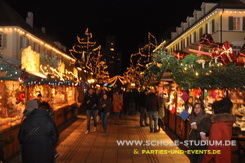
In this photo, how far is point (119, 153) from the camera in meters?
8.82

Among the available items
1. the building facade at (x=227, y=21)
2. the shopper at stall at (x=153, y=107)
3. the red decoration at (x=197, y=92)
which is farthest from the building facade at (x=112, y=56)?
the red decoration at (x=197, y=92)

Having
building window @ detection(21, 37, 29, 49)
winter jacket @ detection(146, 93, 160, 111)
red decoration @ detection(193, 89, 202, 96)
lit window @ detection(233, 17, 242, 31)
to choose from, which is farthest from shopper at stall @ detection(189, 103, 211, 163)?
lit window @ detection(233, 17, 242, 31)

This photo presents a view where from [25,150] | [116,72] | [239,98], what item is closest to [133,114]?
[239,98]

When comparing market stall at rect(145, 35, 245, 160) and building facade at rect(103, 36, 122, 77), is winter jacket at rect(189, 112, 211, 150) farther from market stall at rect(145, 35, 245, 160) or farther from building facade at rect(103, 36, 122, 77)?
building facade at rect(103, 36, 122, 77)

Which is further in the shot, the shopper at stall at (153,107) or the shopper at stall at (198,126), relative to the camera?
the shopper at stall at (153,107)

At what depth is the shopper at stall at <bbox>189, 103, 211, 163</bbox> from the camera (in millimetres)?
5684

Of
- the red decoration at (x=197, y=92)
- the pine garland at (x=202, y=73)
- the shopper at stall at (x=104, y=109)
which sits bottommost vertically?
the shopper at stall at (x=104, y=109)

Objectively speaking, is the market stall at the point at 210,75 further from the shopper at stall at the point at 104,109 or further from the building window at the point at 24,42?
the building window at the point at 24,42

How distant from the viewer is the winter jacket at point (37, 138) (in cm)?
478

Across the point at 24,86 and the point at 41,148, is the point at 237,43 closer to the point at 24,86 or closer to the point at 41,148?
Answer: the point at 24,86

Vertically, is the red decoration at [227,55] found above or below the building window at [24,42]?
below

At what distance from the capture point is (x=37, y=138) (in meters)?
4.79

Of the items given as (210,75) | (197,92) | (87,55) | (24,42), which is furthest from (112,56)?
(210,75)

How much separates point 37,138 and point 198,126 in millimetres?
3074
